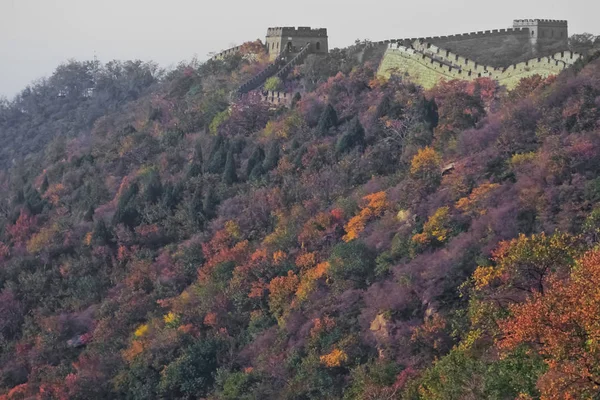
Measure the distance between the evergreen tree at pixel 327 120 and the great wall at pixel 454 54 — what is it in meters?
4.41

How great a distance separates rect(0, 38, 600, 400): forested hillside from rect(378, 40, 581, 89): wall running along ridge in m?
0.84

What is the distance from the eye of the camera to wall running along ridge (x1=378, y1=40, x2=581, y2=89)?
53.4m

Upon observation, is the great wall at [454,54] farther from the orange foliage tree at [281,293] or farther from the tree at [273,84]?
the orange foliage tree at [281,293]

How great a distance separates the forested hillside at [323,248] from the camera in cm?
3281

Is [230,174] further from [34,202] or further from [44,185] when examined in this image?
[44,185]

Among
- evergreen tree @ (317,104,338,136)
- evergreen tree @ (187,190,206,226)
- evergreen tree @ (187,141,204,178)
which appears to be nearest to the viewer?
evergreen tree @ (187,190,206,226)

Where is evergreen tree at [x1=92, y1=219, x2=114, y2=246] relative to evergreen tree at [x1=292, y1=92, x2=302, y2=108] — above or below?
below

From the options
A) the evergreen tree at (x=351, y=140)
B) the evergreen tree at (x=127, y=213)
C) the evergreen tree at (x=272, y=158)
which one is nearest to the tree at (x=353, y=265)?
the evergreen tree at (x=351, y=140)

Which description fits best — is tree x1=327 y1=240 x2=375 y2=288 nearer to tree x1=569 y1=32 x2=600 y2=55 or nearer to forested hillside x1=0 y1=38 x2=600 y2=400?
forested hillside x1=0 y1=38 x2=600 y2=400

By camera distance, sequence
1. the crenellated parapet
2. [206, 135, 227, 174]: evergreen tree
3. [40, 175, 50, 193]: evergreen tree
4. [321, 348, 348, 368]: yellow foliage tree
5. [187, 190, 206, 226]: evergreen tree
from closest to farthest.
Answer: [321, 348, 348, 368]: yellow foliage tree, [187, 190, 206, 226]: evergreen tree, [206, 135, 227, 174]: evergreen tree, the crenellated parapet, [40, 175, 50, 193]: evergreen tree

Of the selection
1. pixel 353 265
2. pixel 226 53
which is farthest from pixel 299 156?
pixel 226 53

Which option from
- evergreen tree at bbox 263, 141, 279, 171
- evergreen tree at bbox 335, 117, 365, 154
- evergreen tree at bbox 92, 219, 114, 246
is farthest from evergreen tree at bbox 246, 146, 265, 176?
evergreen tree at bbox 92, 219, 114, 246

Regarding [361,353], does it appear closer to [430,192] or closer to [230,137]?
[430,192]

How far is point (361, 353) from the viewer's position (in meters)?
40.3
